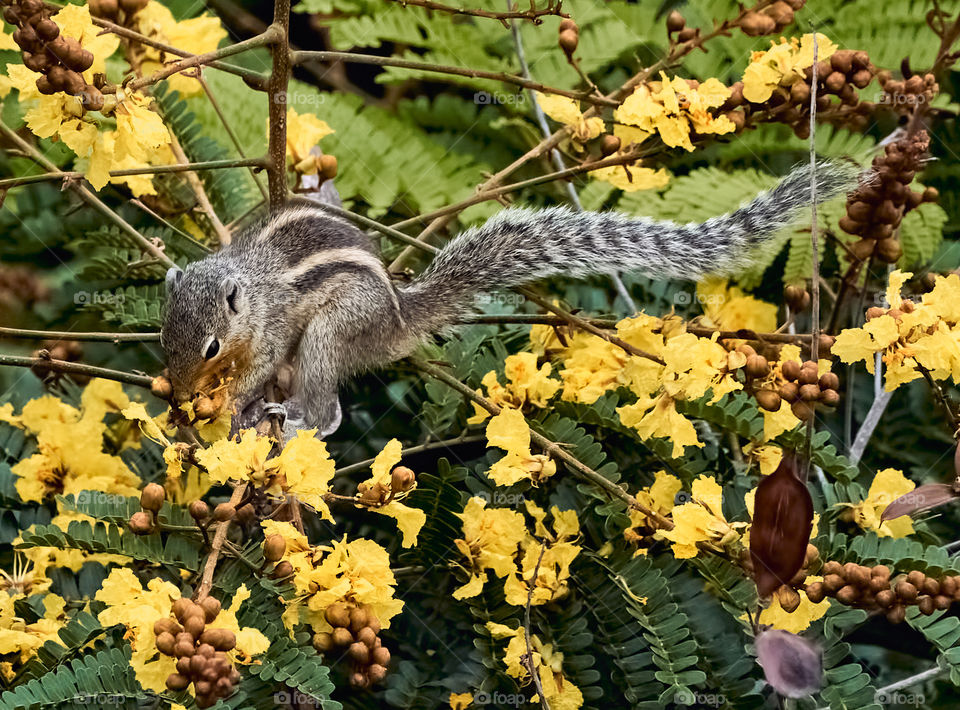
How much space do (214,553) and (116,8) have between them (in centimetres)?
101

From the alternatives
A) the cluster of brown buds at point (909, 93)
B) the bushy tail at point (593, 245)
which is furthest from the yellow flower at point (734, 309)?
the cluster of brown buds at point (909, 93)

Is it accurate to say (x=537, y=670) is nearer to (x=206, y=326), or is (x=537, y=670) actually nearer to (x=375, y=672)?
(x=375, y=672)

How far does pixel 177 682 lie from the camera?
3.70 feet

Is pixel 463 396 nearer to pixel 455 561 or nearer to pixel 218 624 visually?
pixel 455 561

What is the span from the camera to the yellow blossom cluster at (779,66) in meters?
1.76

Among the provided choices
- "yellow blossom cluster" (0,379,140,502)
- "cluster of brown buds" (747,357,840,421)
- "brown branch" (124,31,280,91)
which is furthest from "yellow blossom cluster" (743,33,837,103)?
"yellow blossom cluster" (0,379,140,502)

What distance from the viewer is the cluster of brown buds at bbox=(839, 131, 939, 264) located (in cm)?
166

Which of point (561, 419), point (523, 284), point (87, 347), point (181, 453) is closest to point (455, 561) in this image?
point (561, 419)

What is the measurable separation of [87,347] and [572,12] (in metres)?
1.38

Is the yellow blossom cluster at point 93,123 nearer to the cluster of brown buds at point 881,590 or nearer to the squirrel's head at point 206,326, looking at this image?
the squirrel's head at point 206,326

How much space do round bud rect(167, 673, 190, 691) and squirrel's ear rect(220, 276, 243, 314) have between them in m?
1.13

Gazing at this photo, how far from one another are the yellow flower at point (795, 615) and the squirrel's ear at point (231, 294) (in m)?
1.28

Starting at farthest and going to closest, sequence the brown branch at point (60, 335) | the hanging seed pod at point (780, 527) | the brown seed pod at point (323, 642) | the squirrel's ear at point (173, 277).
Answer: the squirrel's ear at point (173, 277)
the brown branch at point (60, 335)
the brown seed pod at point (323, 642)
the hanging seed pod at point (780, 527)

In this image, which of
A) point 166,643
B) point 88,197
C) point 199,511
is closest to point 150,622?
point 166,643
